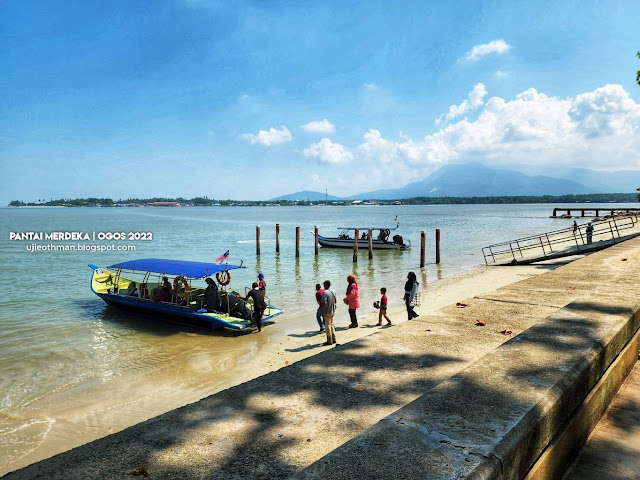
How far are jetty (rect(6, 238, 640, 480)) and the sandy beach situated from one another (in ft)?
23.9

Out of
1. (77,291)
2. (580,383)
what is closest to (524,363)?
(580,383)

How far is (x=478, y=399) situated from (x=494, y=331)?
8.06 ft

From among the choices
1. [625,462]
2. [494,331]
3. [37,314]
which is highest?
[494,331]

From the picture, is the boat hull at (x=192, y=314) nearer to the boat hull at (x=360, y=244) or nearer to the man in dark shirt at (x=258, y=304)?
the man in dark shirt at (x=258, y=304)

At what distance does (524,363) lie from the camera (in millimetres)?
3229

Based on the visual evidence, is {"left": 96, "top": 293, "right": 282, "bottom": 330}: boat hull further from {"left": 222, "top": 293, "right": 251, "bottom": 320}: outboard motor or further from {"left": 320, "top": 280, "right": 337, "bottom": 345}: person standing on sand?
{"left": 320, "top": 280, "right": 337, "bottom": 345}: person standing on sand

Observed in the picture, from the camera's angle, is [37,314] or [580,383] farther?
[37,314]

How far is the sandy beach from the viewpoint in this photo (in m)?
9.02

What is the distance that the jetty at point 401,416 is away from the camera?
7.11ft

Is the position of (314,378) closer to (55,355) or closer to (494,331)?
(494,331)

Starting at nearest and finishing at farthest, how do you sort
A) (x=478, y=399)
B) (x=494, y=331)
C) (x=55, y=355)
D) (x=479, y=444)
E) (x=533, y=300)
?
1. (x=479, y=444)
2. (x=478, y=399)
3. (x=494, y=331)
4. (x=533, y=300)
5. (x=55, y=355)

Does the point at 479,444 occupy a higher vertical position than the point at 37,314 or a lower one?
higher

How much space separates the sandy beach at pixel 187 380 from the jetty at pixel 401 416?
23.9ft

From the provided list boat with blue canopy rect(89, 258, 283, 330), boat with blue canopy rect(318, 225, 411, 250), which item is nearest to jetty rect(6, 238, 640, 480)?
boat with blue canopy rect(89, 258, 283, 330)
